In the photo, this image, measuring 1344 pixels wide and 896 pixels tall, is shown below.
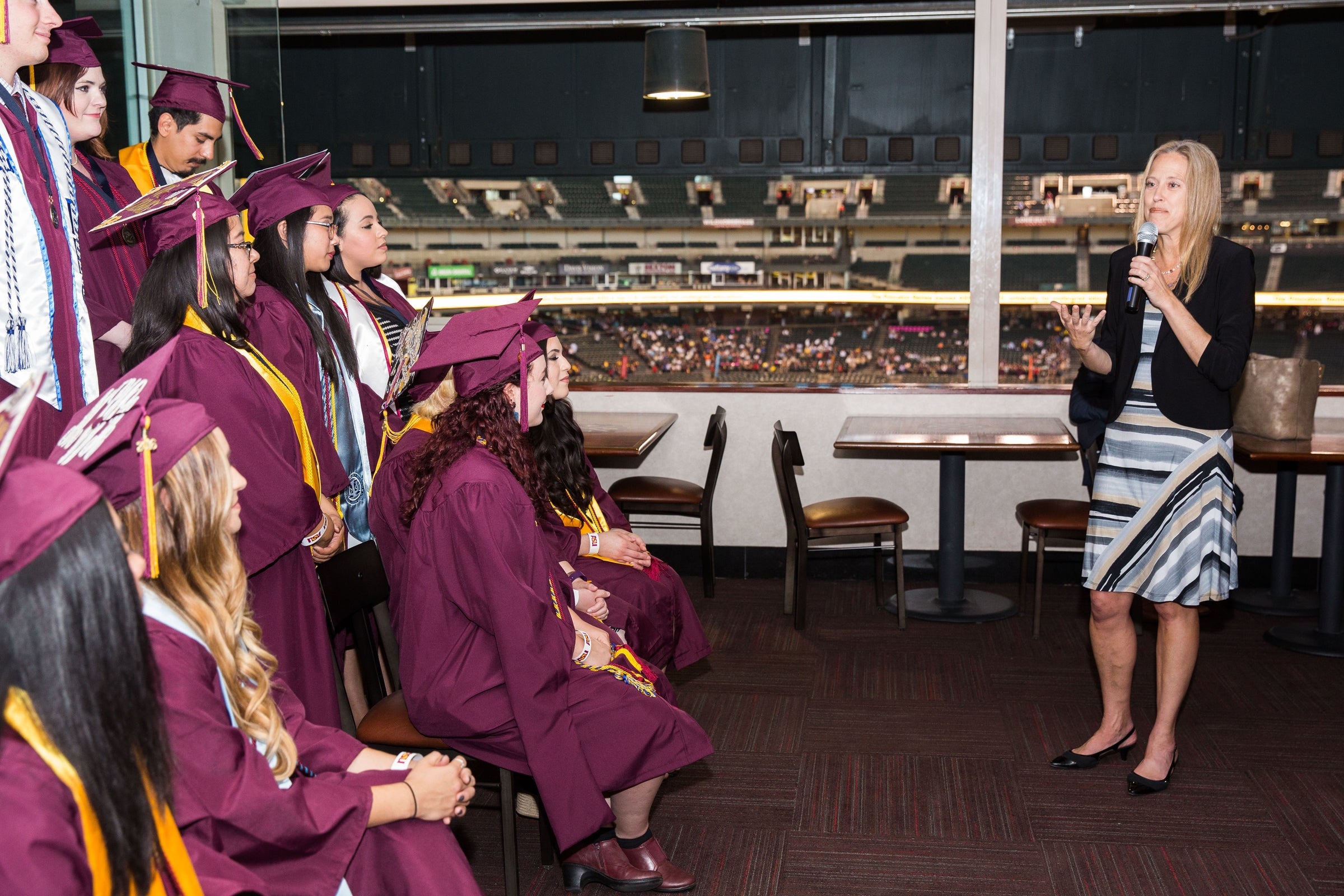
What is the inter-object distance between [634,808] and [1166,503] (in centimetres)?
146

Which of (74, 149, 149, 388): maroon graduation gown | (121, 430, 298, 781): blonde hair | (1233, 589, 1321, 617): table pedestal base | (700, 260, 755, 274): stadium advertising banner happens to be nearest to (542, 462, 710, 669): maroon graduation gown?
(74, 149, 149, 388): maroon graduation gown

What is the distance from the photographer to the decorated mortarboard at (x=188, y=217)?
2.19 metres

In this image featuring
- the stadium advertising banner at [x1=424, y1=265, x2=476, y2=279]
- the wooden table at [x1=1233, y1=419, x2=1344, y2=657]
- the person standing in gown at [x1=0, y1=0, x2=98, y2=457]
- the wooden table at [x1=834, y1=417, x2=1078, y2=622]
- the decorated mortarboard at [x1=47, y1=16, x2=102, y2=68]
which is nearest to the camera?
the person standing in gown at [x1=0, y1=0, x2=98, y2=457]

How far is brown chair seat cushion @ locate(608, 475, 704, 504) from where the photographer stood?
183 inches

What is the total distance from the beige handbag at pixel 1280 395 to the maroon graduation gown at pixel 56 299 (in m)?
3.68

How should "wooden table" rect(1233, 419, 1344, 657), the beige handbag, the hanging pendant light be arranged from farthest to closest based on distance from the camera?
1. the hanging pendant light
2. the beige handbag
3. "wooden table" rect(1233, 419, 1344, 657)

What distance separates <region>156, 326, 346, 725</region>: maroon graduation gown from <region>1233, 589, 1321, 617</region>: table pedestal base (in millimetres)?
3718

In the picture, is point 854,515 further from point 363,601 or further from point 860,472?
point 363,601

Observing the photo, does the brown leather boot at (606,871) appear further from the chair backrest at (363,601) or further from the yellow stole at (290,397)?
the yellow stole at (290,397)

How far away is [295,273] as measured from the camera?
9.37 feet

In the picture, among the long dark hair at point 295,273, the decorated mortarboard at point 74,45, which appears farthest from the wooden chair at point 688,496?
the decorated mortarboard at point 74,45

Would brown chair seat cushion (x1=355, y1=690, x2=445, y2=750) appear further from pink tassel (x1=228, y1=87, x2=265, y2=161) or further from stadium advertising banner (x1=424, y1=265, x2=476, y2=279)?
stadium advertising banner (x1=424, y1=265, x2=476, y2=279)

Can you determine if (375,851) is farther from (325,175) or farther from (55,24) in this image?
(325,175)

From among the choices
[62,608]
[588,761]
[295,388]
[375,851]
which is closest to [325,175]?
[295,388]
